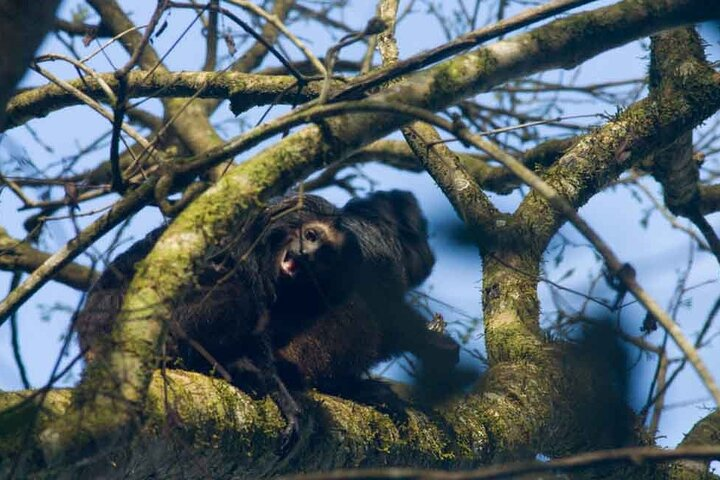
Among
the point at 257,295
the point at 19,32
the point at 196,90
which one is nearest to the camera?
the point at 19,32

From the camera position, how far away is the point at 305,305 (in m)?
4.98

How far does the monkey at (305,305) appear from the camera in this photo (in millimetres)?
4520

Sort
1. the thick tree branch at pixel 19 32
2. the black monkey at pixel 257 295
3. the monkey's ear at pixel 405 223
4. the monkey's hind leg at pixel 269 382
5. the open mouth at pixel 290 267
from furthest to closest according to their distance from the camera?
1. the monkey's ear at pixel 405 223
2. the open mouth at pixel 290 267
3. the black monkey at pixel 257 295
4. the monkey's hind leg at pixel 269 382
5. the thick tree branch at pixel 19 32

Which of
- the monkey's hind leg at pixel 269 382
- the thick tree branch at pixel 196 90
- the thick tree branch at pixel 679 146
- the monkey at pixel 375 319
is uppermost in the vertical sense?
the thick tree branch at pixel 196 90

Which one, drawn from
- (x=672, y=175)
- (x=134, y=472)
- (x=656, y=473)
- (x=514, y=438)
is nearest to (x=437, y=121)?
(x=134, y=472)

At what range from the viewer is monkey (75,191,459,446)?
14.8 ft

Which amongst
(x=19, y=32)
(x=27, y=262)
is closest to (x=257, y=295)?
(x=19, y=32)

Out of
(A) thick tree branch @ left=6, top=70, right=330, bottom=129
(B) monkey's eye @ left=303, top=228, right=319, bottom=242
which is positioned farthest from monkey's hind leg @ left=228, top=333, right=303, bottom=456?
(A) thick tree branch @ left=6, top=70, right=330, bottom=129

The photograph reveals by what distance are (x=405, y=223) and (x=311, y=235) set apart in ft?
3.56

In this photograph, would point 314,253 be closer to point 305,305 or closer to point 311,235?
point 311,235

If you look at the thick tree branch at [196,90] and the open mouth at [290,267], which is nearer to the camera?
the open mouth at [290,267]

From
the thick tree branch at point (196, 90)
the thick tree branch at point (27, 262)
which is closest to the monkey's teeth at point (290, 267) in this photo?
the thick tree branch at point (196, 90)

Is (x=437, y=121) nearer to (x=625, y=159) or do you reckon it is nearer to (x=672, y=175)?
(x=625, y=159)

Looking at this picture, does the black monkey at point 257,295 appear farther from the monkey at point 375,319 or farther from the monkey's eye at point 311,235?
the monkey at point 375,319
